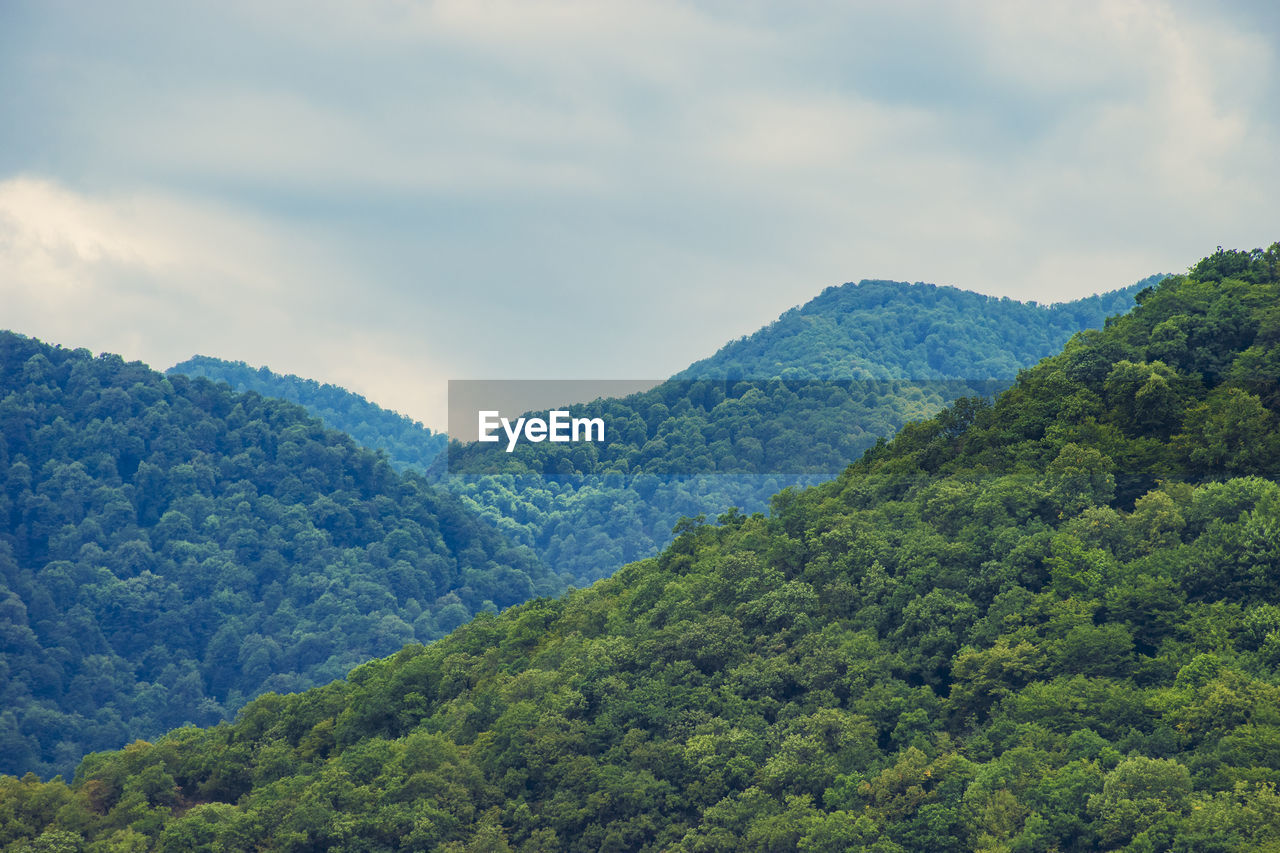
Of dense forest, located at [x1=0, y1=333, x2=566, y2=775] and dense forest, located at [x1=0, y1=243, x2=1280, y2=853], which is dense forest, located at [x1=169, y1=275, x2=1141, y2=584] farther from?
dense forest, located at [x1=0, y1=243, x2=1280, y2=853]

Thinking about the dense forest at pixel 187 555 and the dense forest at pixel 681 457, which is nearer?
the dense forest at pixel 187 555

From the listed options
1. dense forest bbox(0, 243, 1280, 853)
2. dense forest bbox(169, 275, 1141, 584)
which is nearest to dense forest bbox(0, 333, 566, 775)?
dense forest bbox(169, 275, 1141, 584)

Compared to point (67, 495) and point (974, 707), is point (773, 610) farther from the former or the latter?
point (67, 495)

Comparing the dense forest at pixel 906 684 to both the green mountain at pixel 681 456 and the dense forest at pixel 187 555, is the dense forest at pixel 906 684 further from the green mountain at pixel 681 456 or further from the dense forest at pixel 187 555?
the green mountain at pixel 681 456

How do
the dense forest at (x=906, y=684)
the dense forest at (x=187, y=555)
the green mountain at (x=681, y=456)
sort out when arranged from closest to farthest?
the dense forest at (x=906, y=684), the dense forest at (x=187, y=555), the green mountain at (x=681, y=456)

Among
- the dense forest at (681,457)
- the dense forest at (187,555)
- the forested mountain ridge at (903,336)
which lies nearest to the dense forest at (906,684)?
the dense forest at (187,555)

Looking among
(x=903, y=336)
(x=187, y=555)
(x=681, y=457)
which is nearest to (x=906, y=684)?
(x=187, y=555)

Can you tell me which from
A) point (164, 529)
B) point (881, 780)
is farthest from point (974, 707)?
point (164, 529)
